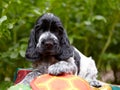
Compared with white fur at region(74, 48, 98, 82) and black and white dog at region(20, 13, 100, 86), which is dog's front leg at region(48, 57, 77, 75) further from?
white fur at region(74, 48, 98, 82)

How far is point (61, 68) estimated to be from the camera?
7.73 ft

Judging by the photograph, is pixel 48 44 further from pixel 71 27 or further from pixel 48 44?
pixel 71 27

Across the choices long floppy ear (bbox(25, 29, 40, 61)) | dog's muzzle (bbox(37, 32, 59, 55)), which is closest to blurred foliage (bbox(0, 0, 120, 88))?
long floppy ear (bbox(25, 29, 40, 61))

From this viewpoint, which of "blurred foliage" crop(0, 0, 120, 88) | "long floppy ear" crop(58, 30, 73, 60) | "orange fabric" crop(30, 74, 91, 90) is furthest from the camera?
"blurred foliage" crop(0, 0, 120, 88)

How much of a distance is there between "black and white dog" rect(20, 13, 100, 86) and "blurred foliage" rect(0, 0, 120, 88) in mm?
507

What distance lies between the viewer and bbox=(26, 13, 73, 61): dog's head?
232 centimetres

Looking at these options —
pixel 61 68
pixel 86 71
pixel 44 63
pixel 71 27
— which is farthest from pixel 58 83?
pixel 71 27

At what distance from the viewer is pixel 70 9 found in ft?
13.3

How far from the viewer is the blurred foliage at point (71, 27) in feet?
11.1

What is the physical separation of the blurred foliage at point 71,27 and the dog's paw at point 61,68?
0.65 meters

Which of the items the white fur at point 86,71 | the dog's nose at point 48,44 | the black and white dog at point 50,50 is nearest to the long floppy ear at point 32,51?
the black and white dog at point 50,50

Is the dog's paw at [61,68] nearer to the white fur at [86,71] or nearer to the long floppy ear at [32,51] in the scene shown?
the long floppy ear at [32,51]

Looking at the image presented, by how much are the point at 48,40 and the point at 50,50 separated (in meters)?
0.07

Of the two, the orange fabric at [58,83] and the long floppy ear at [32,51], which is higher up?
the long floppy ear at [32,51]
